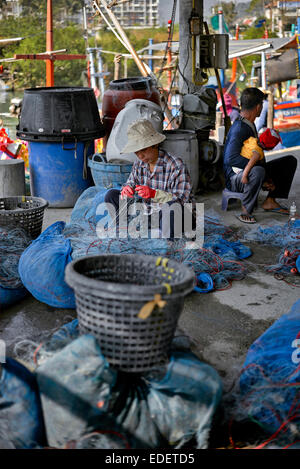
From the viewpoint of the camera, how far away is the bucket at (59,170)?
591 centimetres

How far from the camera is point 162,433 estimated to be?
6.95 feet

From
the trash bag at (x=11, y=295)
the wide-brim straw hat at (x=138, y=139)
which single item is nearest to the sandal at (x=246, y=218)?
the wide-brim straw hat at (x=138, y=139)

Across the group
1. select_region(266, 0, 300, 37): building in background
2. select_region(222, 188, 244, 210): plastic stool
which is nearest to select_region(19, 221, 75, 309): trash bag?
select_region(222, 188, 244, 210): plastic stool

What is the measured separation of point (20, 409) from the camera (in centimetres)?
203

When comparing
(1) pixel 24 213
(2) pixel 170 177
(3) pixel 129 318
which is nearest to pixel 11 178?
(1) pixel 24 213

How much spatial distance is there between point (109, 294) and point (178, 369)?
0.44 meters

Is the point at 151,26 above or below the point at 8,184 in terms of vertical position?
above

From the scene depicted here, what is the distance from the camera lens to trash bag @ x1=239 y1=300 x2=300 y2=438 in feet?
7.21

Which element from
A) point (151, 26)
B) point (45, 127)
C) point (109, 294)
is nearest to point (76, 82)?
point (151, 26)

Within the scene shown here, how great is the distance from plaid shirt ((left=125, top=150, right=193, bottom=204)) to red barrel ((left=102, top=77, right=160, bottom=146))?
240 cm

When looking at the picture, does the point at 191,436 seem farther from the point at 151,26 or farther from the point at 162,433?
the point at 151,26

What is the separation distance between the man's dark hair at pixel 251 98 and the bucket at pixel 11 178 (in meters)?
2.65

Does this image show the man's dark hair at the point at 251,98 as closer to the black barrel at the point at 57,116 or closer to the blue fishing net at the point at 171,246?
the blue fishing net at the point at 171,246

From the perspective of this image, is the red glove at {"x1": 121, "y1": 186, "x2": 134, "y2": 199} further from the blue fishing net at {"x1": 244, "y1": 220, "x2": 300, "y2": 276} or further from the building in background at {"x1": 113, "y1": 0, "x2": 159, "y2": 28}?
the building in background at {"x1": 113, "y1": 0, "x2": 159, "y2": 28}
